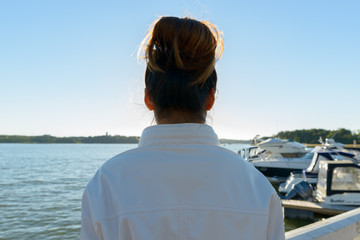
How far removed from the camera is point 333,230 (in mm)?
2408

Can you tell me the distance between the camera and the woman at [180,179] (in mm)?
1093

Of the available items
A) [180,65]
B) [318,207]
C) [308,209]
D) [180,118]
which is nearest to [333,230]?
[180,118]

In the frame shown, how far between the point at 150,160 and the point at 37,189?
2368cm

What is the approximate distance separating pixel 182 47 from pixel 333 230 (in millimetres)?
2067

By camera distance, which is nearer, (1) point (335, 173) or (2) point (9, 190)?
(1) point (335, 173)

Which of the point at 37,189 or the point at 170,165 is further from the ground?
the point at 170,165

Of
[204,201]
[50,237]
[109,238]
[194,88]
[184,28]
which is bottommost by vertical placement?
[50,237]

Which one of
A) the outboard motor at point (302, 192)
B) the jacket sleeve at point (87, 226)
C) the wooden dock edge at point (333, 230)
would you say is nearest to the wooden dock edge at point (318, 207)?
the outboard motor at point (302, 192)

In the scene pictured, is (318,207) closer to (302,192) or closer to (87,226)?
(302,192)

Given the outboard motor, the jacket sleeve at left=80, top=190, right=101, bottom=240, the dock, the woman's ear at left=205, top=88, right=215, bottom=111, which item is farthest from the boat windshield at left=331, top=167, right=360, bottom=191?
the jacket sleeve at left=80, top=190, right=101, bottom=240

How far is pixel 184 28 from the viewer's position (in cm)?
124

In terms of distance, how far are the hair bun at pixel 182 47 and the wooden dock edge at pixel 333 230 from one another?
1.64 metres

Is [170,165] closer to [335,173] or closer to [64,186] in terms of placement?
[335,173]

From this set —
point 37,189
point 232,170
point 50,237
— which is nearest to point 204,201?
point 232,170
